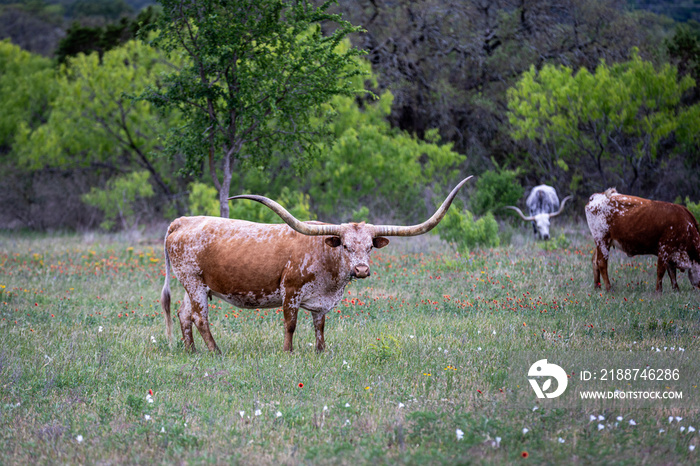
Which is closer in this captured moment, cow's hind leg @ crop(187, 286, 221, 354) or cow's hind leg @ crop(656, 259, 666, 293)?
cow's hind leg @ crop(187, 286, 221, 354)

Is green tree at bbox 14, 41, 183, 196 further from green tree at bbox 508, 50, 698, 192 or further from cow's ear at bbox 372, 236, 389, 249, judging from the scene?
cow's ear at bbox 372, 236, 389, 249

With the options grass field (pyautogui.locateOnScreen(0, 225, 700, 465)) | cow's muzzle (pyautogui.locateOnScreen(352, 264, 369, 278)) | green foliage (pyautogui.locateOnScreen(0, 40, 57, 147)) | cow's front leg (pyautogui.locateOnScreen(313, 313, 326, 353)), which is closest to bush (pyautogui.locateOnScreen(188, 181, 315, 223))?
grass field (pyautogui.locateOnScreen(0, 225, 700, 465))

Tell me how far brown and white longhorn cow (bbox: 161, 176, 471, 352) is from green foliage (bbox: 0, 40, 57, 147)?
28.8m

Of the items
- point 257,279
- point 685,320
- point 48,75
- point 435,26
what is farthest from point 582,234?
point 48,75

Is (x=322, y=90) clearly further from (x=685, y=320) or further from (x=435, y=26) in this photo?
(x=435, y=26)

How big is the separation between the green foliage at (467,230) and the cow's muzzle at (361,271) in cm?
905

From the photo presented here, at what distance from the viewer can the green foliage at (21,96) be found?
32.9 meters

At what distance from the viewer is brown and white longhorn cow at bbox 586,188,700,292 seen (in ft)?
33.0

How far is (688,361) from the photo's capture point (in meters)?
6.48

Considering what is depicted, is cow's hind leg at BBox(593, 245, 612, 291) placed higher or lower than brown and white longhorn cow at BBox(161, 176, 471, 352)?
lower

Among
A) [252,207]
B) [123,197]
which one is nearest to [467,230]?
[252,207]

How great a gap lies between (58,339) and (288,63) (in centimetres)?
633

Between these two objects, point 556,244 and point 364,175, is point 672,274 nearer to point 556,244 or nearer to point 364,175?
point 556,244

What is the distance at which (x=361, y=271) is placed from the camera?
20.4 feet
